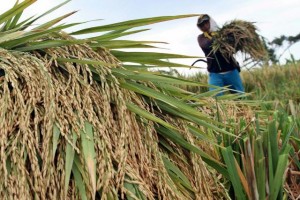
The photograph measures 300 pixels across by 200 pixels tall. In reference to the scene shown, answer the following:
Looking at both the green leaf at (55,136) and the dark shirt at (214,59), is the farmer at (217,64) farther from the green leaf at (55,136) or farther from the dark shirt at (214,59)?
the green leaf at (55,136)

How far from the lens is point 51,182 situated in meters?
1.68

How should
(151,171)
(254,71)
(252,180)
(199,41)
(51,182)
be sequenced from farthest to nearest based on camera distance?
(254,71)
(199,41)
(252,180)
(151,171)
(51,182)

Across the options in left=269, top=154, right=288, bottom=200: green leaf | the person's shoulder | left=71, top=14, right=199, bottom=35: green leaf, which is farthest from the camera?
the person's shoulder

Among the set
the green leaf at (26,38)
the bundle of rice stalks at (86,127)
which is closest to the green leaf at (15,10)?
the bundle of rice stalks at (86,127)

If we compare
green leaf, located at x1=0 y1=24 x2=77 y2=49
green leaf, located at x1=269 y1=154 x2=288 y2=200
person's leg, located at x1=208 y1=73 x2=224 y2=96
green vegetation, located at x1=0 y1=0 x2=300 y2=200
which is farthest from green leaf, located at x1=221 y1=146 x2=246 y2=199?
person's leg, located at x1=208 y1=73 x2=224 y2=96

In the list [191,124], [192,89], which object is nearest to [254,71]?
[192,89]

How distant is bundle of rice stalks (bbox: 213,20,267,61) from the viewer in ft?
21.8

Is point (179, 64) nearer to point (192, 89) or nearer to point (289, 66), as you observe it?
point (192, 89)

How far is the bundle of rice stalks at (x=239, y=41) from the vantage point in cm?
665

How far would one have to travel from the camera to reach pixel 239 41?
6.71m

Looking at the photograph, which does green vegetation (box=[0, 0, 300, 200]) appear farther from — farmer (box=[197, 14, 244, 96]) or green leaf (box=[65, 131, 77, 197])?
farmer (box=[197, 14, 244, 96])

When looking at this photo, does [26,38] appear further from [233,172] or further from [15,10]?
[233,172]

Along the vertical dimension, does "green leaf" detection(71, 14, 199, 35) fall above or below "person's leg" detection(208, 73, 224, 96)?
above

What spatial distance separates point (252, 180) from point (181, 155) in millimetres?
274
